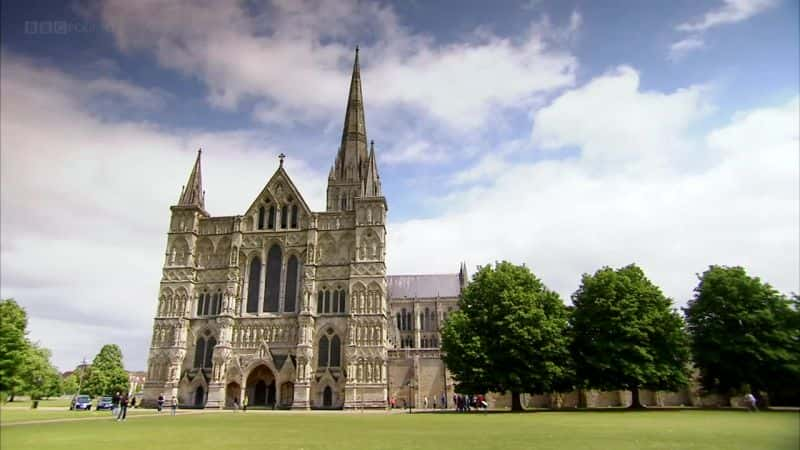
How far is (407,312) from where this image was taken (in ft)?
298

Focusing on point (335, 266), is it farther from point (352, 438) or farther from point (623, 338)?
point (352, 438)

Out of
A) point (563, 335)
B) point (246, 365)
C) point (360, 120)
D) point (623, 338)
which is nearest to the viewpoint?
point (623, 338)

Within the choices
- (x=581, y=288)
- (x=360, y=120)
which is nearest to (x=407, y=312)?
(x=360, y=120)

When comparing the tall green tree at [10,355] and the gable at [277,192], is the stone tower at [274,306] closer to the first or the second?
the gable at [277,192]

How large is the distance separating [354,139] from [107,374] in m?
53.5

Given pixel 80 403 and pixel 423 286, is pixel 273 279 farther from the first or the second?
pixel 423 286

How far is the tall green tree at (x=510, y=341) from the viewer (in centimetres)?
3928

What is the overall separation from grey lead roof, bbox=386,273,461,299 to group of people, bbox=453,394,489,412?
1531 inches

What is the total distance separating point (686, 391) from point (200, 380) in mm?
46356

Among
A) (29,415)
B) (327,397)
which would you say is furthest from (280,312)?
(29,415)

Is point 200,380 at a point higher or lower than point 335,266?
lower

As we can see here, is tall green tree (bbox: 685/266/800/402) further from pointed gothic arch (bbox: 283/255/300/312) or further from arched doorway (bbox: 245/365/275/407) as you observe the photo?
arched doorway (bbox: 245/365/275/407)

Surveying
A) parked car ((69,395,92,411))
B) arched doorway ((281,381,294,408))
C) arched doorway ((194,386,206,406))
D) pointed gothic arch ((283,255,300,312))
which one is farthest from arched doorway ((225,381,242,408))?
parked car ((69,395,92,411))

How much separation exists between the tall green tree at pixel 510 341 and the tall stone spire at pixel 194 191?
3473cm
